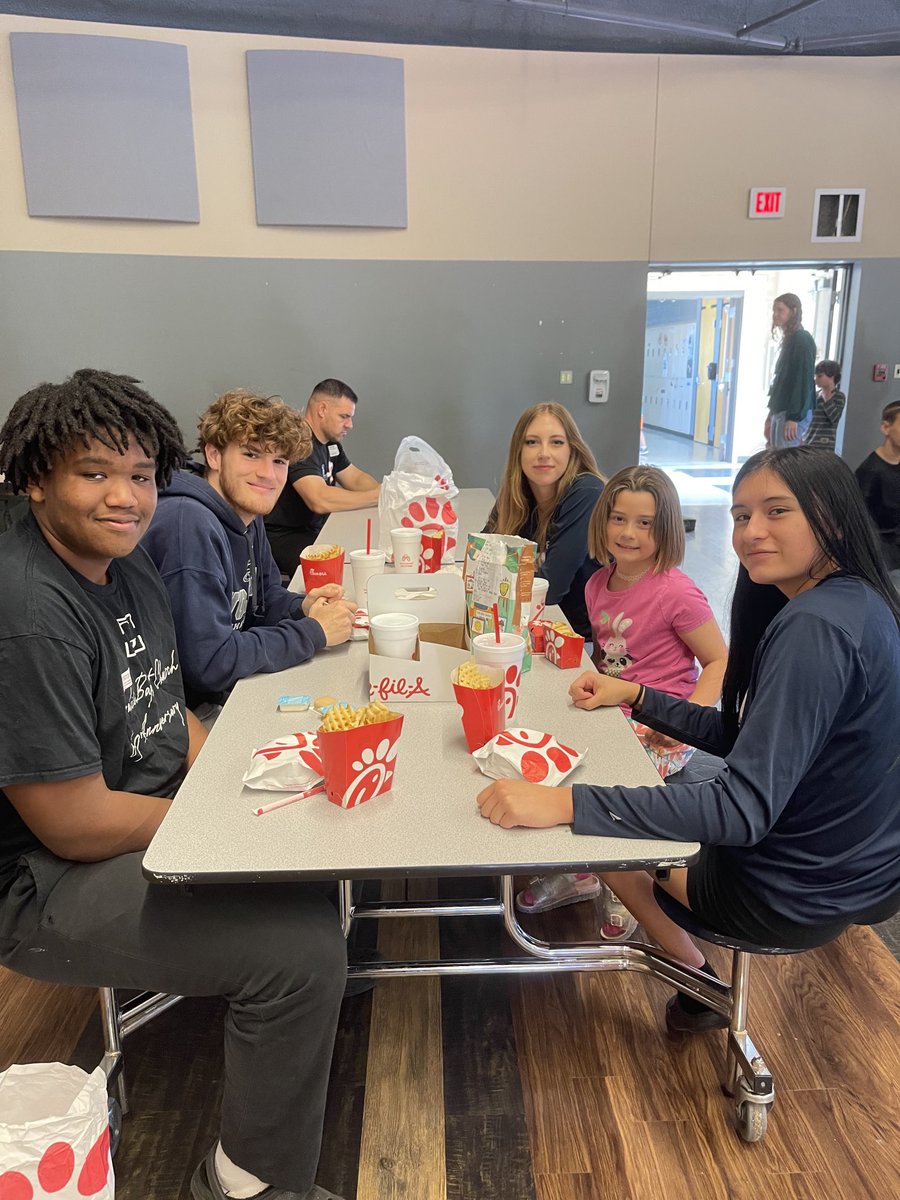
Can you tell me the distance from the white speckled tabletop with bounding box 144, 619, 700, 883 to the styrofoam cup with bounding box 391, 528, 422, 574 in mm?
1005

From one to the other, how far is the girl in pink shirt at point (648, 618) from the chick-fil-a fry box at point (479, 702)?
0.82 metres

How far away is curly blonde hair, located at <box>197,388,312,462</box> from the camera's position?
6.61 ft

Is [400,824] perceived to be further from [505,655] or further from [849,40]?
[849,40]

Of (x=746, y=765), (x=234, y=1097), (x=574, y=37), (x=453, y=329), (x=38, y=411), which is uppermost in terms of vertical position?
(x=574, y=37)

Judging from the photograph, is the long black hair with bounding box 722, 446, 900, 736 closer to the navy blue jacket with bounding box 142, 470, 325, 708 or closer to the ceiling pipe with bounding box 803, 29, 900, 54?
the navy blue jacket with bounding box 142, 470, 325, 708

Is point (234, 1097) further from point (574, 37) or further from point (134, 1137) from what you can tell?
point (574, 37)

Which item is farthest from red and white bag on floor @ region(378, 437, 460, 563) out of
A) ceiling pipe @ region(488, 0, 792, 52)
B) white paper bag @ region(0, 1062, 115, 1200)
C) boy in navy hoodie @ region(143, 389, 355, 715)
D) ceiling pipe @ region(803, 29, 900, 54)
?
ceiling pipe @ region(803, 29, 900, 54)

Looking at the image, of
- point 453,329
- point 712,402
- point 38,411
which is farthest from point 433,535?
point 712,402

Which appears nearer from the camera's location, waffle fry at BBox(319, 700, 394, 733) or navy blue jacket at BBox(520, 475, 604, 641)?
waffle fry at BBox(319, 700, 394, 733)

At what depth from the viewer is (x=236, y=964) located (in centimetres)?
127

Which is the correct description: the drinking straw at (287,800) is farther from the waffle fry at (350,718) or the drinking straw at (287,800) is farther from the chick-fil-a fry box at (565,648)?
the chick-fil-a fry box at (565,648)

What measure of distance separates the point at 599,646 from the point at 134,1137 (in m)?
1.56

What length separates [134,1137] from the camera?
154 cm

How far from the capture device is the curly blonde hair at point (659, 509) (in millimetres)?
2205
